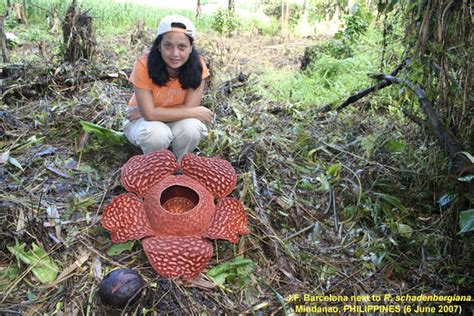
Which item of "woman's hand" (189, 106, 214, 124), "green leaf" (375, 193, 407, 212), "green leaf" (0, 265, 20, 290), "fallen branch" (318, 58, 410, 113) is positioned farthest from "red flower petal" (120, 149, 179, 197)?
"fallen branch" (318, 58, 410, 113)

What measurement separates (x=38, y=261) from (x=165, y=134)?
3.07 ft

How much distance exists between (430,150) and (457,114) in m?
0.24

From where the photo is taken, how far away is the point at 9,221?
6.66ft

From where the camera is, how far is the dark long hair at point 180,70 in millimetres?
2449

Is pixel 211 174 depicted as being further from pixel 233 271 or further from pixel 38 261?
pixel 38 261

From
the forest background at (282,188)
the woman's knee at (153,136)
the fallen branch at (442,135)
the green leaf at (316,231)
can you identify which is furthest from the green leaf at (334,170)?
the woman's knee at (153,136)

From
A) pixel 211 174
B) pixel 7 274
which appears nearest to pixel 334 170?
pixel 211 174

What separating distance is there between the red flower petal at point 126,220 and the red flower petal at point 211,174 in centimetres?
32

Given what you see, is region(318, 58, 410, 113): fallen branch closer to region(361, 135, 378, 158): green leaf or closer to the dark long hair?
region(361, 135, 378, 158): green leaf

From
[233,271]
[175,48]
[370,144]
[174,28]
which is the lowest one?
[233,271]

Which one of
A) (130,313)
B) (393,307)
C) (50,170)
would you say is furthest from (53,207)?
(393,307)

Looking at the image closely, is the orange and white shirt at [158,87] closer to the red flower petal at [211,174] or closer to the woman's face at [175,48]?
the woman's face at [175,48]

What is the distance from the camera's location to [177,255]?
1.85 meters

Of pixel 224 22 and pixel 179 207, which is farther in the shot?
pixel 224 22
